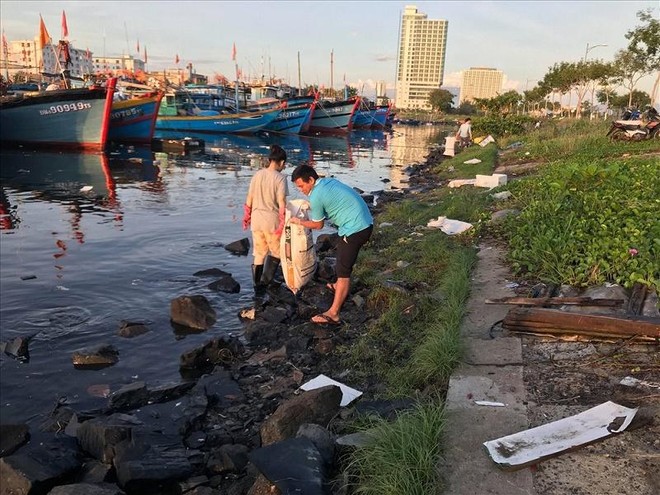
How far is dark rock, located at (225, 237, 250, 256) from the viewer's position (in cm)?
906

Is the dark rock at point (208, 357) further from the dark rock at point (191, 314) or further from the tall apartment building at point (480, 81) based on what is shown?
the tall apartment building at point (480, 81)

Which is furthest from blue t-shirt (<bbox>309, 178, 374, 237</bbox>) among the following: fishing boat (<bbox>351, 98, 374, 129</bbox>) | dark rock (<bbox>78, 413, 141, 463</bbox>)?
fishing boat (<bbox>351, 98, 374, 129</bbox>)

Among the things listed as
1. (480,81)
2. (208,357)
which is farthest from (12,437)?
(480,81)

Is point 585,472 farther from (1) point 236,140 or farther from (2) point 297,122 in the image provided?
(2) point 297,122

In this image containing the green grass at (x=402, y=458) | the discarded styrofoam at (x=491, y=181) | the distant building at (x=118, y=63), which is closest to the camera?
the green grass at (x=402, y=458)

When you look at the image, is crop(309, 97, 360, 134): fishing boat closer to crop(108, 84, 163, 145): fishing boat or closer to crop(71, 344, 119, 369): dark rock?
crop(108, 84, 163, 145): fishing boat

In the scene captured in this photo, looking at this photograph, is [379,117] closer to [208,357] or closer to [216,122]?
[216,122]

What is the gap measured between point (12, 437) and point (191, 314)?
7.74 feet

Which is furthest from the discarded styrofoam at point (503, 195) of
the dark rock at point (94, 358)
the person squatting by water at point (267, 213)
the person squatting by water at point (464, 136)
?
the person squatting by water at point (464, 136)

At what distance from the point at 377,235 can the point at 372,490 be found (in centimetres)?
666

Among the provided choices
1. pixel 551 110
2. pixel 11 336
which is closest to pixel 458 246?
pixel 11 336

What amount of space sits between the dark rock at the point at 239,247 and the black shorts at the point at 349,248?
12.6ft

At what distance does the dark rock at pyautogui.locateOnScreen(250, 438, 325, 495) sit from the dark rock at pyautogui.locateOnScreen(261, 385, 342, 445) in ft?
1.61

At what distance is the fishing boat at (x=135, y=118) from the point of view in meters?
28.8
